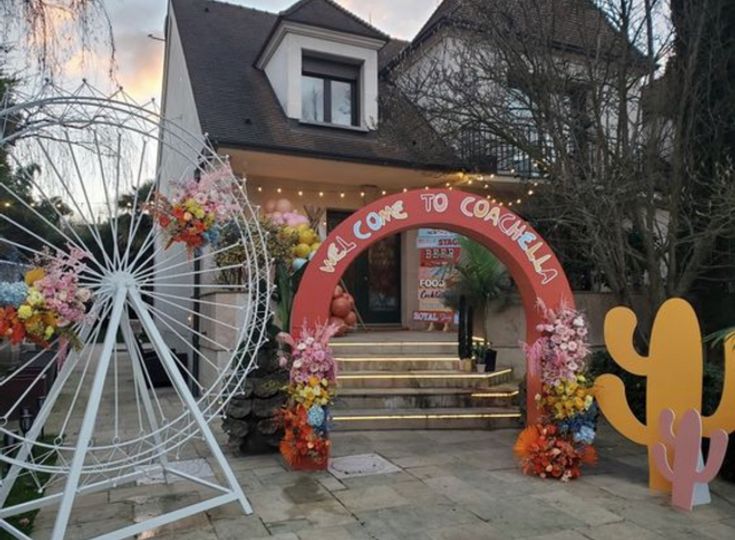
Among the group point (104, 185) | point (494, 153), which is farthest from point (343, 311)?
point (104, 185)

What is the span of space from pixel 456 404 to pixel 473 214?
2.82m

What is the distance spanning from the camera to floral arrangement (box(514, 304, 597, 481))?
5.00 m

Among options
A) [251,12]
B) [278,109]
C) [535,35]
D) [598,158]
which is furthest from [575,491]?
[251,12]

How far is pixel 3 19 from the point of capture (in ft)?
15.2

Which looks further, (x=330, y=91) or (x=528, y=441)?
(x=330, y=91)

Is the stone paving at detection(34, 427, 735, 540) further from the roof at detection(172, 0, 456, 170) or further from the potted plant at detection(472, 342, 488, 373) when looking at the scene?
the roof at detection(172, 0, 456, 170)

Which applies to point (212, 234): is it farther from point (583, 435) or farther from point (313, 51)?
point (313, 51)

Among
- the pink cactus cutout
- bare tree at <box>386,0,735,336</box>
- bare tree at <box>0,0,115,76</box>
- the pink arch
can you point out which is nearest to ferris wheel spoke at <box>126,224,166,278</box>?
the pink arch

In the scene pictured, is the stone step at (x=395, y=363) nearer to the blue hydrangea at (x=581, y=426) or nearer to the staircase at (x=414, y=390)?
the staircase at (x=414, y=390)

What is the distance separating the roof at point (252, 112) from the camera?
9273 millimetres

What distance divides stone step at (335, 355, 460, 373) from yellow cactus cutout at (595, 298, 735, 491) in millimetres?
3152

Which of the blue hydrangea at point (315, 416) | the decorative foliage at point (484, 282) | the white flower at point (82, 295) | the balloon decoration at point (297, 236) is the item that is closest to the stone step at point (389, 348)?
the decorative foliage at point (484, 282)

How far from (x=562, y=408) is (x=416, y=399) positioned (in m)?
2.37

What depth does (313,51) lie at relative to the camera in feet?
35.1
